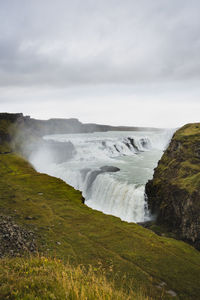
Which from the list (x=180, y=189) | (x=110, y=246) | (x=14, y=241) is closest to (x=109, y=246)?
(x=110, y=246)

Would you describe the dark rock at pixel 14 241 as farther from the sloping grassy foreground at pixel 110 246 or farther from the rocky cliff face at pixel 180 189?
→ the rocky cliff face at pixel 180 189

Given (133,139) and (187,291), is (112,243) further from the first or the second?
(133,139)

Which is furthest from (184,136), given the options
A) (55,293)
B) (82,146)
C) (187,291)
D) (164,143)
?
(164,143)

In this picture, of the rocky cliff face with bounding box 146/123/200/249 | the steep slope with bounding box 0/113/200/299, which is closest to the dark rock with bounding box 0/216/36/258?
the steep slope with bounding box 0/113/200/299

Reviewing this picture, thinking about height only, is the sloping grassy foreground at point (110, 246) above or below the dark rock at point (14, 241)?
below

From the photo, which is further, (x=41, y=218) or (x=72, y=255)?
Answer: (x=41, y=218)

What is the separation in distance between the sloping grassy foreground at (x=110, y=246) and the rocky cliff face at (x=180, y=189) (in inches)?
165

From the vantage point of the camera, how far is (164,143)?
106 metres

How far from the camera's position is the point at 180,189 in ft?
74.5

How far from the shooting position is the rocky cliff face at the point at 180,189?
65.0ft

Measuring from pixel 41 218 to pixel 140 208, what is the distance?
1533 centimetres

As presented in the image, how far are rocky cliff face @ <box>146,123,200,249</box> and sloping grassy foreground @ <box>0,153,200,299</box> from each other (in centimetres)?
418

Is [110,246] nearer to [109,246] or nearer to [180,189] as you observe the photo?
[109,246]

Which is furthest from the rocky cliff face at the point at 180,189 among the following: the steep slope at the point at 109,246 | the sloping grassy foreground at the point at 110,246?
the sloping grassy foreground at the point at 110,246
